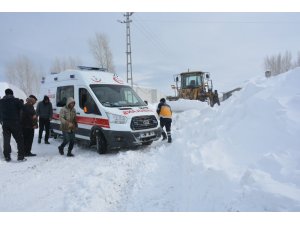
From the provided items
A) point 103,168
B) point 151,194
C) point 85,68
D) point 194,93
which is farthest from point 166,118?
point 194,93

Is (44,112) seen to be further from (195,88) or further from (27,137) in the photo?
(195,88)

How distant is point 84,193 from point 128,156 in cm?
266

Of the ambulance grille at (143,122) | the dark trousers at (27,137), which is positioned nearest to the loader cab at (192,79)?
the ambulance grille at (143,122)

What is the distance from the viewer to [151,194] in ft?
15.4

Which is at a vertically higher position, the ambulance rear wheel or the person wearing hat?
the person wearing hat

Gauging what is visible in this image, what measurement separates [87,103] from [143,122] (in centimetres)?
185

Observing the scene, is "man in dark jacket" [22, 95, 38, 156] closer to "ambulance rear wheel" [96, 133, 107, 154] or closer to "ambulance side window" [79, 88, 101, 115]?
"ambulance side window" [79, 88, 101, 115]

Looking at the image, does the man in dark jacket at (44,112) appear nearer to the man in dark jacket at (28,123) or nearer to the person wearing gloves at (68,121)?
the man in dark jacket at (28,123)

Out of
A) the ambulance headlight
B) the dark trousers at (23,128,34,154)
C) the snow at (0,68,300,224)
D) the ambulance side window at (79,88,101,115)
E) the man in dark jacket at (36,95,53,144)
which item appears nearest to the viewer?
the snow at (0,68,300,224)

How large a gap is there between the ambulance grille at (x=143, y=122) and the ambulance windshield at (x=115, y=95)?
698mm

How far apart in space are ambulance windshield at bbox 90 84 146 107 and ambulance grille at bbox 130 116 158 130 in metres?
0.70

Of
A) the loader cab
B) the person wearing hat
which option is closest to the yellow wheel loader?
the loader cab

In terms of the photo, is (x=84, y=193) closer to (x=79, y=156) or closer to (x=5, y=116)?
(x=79, y=156)

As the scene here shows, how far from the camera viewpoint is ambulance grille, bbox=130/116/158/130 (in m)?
7.74
